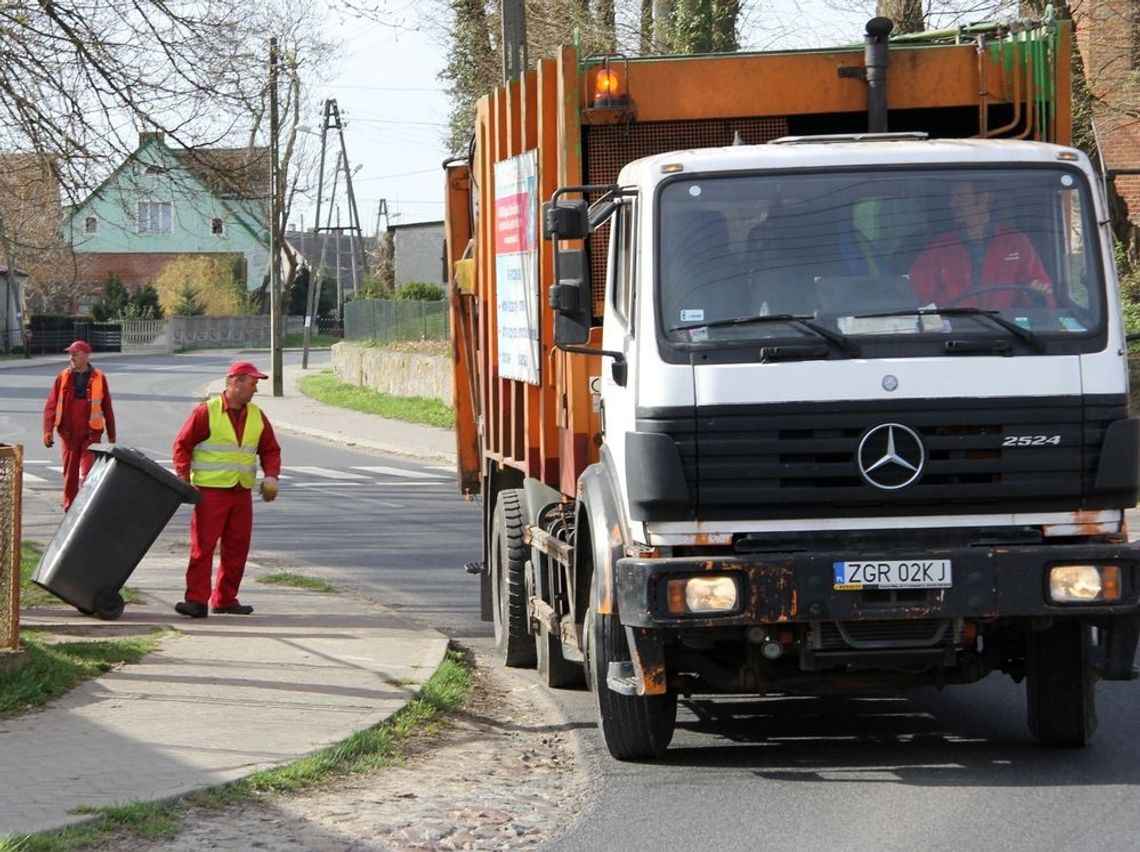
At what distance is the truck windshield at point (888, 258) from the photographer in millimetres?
7152

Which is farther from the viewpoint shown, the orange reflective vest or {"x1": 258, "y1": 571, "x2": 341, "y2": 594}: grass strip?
the orange reflective vest

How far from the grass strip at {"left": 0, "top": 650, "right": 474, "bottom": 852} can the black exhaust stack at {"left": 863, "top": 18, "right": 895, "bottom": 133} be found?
3364 mm

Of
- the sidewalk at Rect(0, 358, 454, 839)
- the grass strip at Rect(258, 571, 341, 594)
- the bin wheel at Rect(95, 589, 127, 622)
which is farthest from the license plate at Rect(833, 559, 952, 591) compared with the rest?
the grass strip at Rect(258, 571, 341, 594)

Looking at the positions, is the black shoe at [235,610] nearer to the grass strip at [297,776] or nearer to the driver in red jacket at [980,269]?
the grass strip at [297,776]

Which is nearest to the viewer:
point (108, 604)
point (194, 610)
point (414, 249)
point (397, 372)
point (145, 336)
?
point (108, 604)

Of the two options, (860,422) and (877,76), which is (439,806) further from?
(877,76)

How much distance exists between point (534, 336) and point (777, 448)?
241cm

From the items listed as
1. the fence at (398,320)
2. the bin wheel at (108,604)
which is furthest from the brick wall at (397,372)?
the bin wheel at (108,604)

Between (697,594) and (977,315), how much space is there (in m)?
1.50

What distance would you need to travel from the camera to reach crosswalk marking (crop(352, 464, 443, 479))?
24922 millimetres

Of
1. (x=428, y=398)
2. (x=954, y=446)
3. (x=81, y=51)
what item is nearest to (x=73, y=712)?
(x=954, y=446)

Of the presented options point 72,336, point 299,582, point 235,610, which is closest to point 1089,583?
point 235,610

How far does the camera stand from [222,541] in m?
12.0

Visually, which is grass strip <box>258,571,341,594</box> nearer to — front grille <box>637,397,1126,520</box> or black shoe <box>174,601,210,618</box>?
black shoe <box>174,601,210,618</box>
